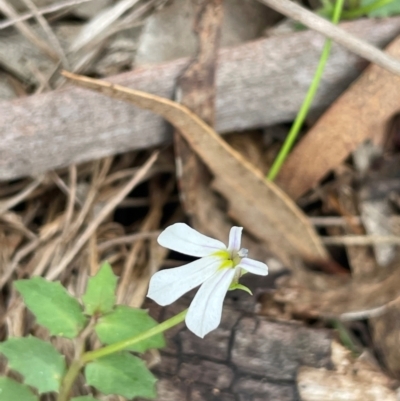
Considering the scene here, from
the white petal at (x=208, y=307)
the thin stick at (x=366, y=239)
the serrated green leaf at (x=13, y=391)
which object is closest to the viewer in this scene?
the white petal at (x=208, y=307)

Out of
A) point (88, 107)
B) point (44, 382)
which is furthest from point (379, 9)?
point (44, 382)

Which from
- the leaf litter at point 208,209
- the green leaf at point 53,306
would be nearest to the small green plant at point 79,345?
the green leaf at point 53,306

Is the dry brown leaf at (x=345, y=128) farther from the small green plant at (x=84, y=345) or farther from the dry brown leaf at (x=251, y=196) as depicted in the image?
the small green plant at (x=84, y=345)

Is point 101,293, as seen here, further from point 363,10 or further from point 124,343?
point 363,10

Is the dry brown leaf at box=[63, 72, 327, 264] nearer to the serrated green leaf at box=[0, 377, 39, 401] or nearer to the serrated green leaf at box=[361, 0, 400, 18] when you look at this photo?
the serrated green leaf at box=[361, 0, 400, 18]

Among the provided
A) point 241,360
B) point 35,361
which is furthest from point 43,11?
point 241,360

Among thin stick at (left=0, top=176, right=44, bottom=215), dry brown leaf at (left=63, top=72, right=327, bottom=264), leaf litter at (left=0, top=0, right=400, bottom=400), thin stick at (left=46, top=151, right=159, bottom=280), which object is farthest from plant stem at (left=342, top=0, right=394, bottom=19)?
thin stick at (left=0, top=176, right=44, bottom=215)
